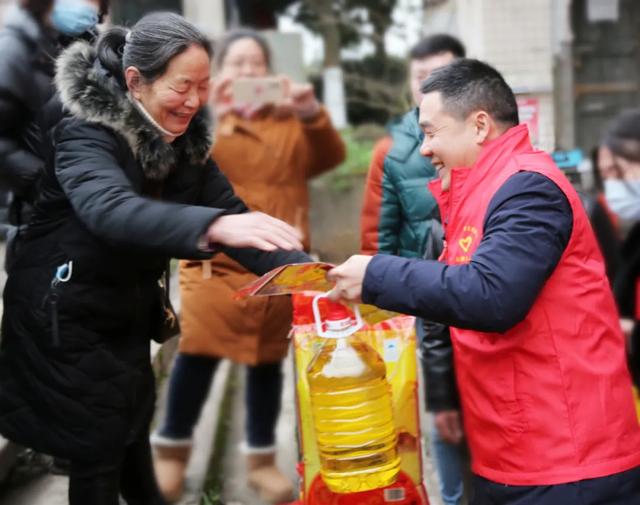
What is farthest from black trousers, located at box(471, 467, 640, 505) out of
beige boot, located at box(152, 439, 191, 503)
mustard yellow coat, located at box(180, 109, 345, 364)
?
beige boot, located at box(152, 439, 191, 503)

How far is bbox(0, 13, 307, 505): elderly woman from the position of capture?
2.24 meters

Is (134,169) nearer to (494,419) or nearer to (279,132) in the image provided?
(494,419)

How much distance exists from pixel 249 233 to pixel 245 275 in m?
1.62

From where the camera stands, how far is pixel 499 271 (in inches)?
72.5

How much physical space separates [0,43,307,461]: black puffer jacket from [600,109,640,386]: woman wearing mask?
108 centimetres

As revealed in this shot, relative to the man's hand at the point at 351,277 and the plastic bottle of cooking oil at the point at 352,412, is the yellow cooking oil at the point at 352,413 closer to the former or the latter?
the plastic bottle of cooking oil at the point at 352,412

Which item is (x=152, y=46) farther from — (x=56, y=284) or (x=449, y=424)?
(x=449, y=424)

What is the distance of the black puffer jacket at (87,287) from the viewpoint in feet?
7.74

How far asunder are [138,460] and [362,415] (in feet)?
3.14

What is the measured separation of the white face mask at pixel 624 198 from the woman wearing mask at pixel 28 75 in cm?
187

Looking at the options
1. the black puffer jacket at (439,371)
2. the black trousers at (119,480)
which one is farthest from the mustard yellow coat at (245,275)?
the black puffer jacket at (439,371)

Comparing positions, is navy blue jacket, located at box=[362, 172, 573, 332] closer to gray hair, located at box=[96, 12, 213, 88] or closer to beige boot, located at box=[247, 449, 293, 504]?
gray hair, located at box=[96, 12, 213, 88]

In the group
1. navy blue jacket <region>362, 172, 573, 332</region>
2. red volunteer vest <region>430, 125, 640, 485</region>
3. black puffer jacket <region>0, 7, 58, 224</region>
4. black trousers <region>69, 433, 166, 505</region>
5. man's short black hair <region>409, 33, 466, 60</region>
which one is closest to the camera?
navy blue jacket <region>362, 172, 573, 332</region>

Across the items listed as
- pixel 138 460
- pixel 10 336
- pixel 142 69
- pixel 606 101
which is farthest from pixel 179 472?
pixel 606 101
